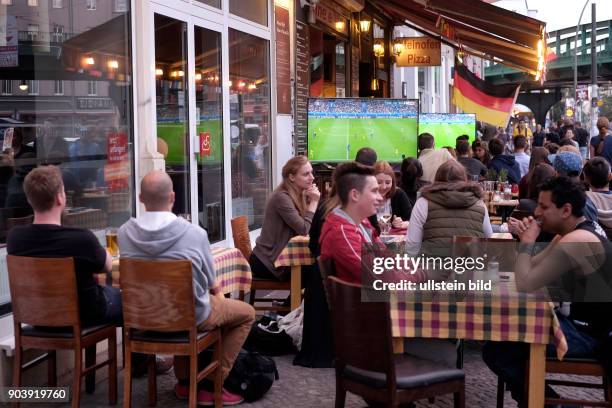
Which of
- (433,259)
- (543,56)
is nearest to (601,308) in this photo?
(433,259)

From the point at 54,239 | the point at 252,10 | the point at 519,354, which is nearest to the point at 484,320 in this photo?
the point at 519,354

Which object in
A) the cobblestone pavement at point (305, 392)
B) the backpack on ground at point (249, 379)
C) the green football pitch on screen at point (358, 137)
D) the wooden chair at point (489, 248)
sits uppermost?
the green football pitch on screen at point (358, 137)

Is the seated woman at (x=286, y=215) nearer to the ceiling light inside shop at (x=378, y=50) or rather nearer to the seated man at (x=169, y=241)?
the seated man at (x=169, y=241)

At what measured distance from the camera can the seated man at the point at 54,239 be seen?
15.9 ft

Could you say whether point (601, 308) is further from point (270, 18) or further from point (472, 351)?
point (270, 18)

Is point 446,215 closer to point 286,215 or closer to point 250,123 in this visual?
point 286,215

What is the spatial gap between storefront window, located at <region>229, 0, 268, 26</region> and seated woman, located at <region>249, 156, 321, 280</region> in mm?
3670

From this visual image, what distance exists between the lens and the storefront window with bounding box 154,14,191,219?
814cm

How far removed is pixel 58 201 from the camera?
487 cm

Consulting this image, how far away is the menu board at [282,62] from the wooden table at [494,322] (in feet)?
23.7

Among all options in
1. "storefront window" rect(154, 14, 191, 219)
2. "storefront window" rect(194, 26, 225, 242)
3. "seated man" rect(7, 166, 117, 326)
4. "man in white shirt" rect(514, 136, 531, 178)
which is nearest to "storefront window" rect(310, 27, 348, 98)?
"man in white shirt" rect(514, 136, 531, 178)

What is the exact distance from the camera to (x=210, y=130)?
31.1 ft

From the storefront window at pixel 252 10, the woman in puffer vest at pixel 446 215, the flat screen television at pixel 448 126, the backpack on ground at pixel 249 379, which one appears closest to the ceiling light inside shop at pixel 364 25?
the flat screen television at pixel 448 126

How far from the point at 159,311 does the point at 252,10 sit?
A: 21.9ft
